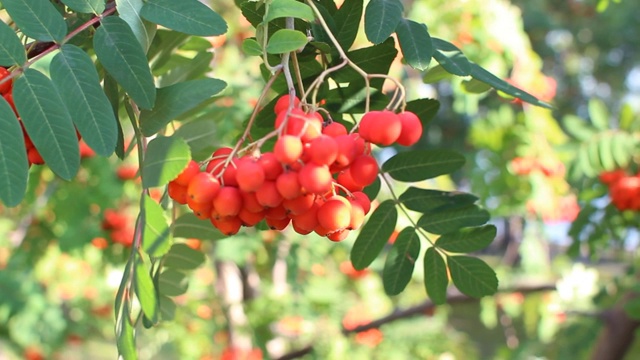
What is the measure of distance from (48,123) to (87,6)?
5.5 inches

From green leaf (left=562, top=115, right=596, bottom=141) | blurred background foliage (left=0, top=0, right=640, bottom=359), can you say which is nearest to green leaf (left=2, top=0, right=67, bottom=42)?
blurred background foliage (left=0, top=0, right=640, bottom=359)

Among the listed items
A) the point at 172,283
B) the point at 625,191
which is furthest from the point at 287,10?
the point at 625,191

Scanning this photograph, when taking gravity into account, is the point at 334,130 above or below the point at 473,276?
above

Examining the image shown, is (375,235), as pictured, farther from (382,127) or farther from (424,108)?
(382,127)

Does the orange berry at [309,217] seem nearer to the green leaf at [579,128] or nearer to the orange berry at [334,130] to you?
the orange berry at [334,130]

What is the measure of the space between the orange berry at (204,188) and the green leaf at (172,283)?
1.26ft

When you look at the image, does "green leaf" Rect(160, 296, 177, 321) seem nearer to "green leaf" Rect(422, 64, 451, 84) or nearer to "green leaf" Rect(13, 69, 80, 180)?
"green leaf" Rect(13, 69, 80, 180)

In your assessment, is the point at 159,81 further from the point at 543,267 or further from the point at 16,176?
the point at 543,267

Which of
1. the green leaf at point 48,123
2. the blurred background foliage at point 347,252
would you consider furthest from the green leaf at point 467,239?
the blurred background foliage at point 347,252

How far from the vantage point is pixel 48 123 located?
70cm

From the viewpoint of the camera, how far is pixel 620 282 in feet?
8.38

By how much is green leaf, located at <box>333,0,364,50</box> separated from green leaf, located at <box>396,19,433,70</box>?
0.18ft

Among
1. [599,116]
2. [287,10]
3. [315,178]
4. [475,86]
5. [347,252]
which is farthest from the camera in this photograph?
[347,252]

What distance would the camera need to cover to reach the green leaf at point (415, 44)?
740 millimetres
